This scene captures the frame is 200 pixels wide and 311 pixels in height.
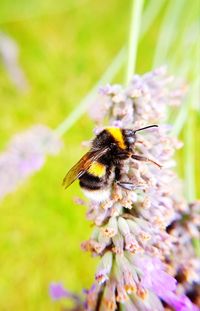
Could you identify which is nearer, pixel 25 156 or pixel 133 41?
pixel 133 41

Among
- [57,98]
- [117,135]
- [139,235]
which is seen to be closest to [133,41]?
[117,135]

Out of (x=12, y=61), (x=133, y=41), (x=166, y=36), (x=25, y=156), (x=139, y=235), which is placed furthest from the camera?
(x=12, y=61)

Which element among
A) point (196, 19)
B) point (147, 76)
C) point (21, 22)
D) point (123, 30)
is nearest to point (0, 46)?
point (21, 22)

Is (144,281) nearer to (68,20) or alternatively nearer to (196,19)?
(196,19)

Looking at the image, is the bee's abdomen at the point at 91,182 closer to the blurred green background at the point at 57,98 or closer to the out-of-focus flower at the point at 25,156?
the out-of-focus flower at the point at 25,156

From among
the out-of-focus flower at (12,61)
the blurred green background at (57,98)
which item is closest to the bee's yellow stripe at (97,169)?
the blurred green background at (57,98)

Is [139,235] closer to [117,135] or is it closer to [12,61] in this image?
[117,135]
